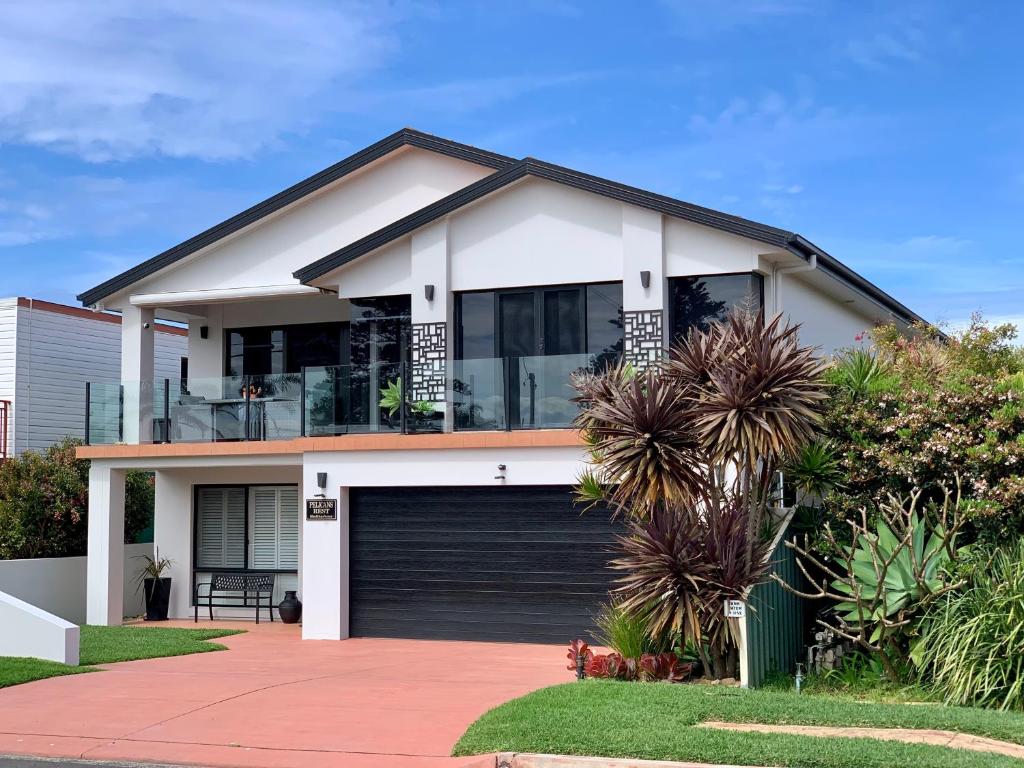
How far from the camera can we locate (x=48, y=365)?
28.4 metres

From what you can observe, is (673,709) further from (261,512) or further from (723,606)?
(261,512)

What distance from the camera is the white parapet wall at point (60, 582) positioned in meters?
22.1

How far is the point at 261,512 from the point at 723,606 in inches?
501

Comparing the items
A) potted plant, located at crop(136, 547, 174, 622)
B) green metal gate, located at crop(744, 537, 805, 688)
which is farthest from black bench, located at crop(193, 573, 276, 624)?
green metal gate, located at crop(744, 537, 805, 688)

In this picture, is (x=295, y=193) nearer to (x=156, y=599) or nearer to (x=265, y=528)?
(x=265, y=528)

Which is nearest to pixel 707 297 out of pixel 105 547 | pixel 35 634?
pixel 35 634

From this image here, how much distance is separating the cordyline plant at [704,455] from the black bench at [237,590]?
10.6 metres

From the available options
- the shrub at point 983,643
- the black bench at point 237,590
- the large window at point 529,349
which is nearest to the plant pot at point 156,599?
the black bench at point 237,590

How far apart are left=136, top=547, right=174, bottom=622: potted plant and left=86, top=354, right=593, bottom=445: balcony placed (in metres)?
2.85

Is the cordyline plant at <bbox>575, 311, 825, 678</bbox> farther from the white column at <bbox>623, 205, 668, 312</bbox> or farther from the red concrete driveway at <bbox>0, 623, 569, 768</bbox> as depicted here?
the white column at <bbox>623, 205, 668, 312</bbox>

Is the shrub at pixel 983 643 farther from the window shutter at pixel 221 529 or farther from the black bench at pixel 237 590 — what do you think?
the window shutter at pixel 221 529

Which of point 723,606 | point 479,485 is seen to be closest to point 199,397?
point 479,485

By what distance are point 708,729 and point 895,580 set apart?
3.97 metres

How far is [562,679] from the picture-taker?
47.0 feet
